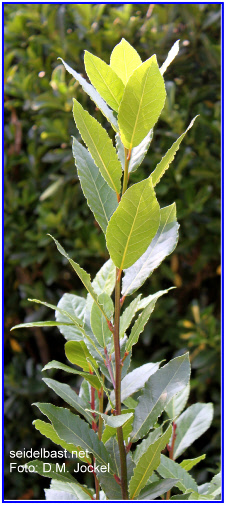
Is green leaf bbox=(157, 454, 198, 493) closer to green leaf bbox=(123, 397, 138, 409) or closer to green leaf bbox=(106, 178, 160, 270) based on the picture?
green leaf bbox=(123, 397, 138, 409)

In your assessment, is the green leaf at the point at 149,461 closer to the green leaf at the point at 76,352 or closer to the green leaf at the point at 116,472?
the green leaf at the point at 116,472

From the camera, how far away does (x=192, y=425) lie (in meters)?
0.70

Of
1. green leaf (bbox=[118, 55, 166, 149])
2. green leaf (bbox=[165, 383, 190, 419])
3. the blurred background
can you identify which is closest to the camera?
green leaf (bbox=[118, 55, 166, 149])

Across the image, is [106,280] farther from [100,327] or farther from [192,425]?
[192,425]

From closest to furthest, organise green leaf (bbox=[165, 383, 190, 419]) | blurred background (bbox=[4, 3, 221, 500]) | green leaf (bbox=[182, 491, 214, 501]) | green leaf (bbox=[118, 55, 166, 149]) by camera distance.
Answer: green leaf (bbox=[118, 55, 166, 149]) < green leaf (bbox=[182, 491, 214, 501]) < green leaf (bbox=[165, 383, 190, 419]) < blurred background (bbox=[4, 3, 221, 500])

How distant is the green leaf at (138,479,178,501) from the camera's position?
19.6 inches

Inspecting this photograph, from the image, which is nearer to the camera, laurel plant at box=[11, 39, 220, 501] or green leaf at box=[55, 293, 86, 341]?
laurel plant at box=[11, 39, 220, 501]

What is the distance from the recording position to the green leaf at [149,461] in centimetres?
47

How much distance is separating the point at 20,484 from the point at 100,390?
1.28 meters

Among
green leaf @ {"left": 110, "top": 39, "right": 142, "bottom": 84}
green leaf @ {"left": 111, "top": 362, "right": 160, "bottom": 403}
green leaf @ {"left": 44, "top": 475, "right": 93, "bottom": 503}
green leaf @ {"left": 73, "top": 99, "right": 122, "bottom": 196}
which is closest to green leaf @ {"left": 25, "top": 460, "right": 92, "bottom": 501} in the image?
green leaf @ {"left": 44, "top": 475, "right": 93, "bottom": 503}

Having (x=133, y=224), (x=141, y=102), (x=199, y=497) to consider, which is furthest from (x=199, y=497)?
(x=141, y=102)

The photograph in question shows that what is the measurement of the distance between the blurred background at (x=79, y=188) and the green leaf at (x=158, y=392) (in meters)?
0.86

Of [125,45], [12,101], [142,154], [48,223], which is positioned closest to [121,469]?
[142,154]

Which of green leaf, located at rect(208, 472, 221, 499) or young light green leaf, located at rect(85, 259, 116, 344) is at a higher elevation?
young light green leaf, located at rect(85, 259, 116, 344)
